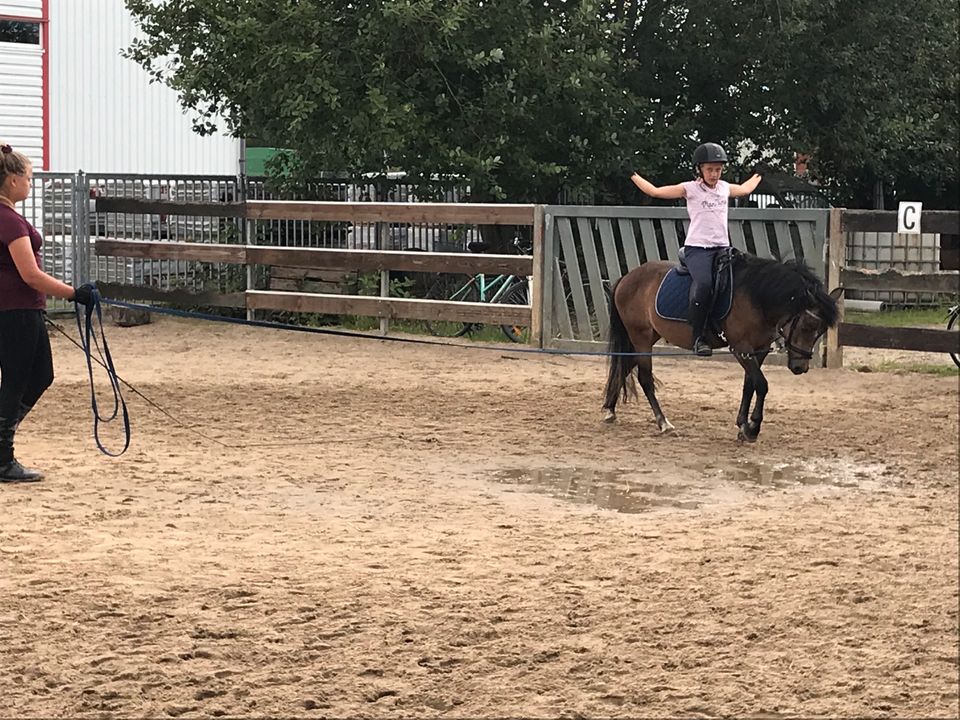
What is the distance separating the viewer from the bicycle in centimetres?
1594

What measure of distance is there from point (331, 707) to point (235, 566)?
1.89 meters

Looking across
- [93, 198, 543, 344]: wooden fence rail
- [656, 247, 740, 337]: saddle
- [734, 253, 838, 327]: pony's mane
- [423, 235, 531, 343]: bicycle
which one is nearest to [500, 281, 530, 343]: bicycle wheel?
[423, 235, 531, 343]: bicycle

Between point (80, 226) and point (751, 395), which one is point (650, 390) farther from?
point (80, 226)

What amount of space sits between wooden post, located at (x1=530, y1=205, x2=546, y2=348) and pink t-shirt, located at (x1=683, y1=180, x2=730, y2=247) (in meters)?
5.18

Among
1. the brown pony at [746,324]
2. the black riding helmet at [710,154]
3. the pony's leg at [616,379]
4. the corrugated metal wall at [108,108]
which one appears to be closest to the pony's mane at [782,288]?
the brown pony at [746,324]

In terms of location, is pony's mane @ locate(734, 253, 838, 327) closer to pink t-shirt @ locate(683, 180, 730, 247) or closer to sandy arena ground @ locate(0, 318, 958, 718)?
pink t-shirt @ locate(683, 180, 730, 247)

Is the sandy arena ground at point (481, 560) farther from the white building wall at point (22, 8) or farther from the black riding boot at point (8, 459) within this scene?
the white building wall at point (22, 8)

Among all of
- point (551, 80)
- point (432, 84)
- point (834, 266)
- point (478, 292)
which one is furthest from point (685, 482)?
point (432, 84)

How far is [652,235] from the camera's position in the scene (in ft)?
49.2

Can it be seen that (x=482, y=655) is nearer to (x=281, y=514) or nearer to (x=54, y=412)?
(x=281, y=514)

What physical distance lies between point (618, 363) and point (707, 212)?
124cm

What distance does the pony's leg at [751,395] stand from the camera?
32.9ft

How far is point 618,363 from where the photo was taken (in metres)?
10.7

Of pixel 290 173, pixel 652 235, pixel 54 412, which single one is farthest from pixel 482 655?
pixel 290 173
